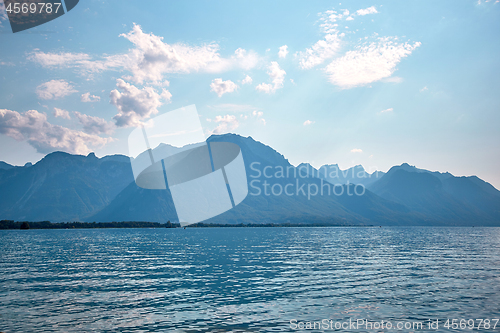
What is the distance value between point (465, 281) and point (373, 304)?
85.2ft

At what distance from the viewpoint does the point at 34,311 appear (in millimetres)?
33531

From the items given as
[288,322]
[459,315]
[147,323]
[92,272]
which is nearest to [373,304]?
[459,315]
